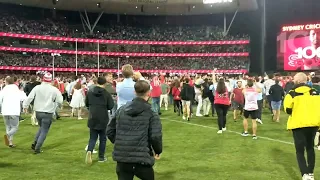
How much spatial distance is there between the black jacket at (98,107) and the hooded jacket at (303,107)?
3.73 meters

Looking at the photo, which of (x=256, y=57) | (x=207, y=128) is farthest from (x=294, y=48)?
(x=207, y=128)

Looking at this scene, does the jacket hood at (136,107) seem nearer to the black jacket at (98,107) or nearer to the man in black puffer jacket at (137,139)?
the man in black puffer jacket at (137,139)

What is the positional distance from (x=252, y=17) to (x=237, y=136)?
46330 millimetres

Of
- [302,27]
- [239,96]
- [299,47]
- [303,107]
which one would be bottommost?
[239,96]

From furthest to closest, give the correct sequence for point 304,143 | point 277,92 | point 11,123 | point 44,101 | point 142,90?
1. point 277,92
2. point 11,123
3. point 44,101
4. point 304,143
5. point 142,90

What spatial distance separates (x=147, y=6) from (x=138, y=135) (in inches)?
1995

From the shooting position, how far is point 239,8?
5472cm

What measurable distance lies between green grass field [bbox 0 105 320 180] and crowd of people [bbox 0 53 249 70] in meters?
35.1

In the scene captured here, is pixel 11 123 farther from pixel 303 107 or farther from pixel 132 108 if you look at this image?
pixel 303 107

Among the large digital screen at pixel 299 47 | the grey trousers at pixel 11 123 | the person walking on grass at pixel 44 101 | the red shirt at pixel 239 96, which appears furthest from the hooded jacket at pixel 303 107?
the large digital screen at pixel 299 47

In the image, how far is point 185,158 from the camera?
9742 mm

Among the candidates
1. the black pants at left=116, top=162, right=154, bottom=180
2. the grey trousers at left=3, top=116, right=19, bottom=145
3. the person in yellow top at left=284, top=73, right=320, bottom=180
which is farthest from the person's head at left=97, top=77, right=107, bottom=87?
the black pants at left=116, top=162, right=154, bottom=180

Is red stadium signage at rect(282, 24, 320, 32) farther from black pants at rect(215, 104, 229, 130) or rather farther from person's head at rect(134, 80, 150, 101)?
person's head at rect(134, 80, 150, 101)

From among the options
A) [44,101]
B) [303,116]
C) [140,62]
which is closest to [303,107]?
[303,116]
